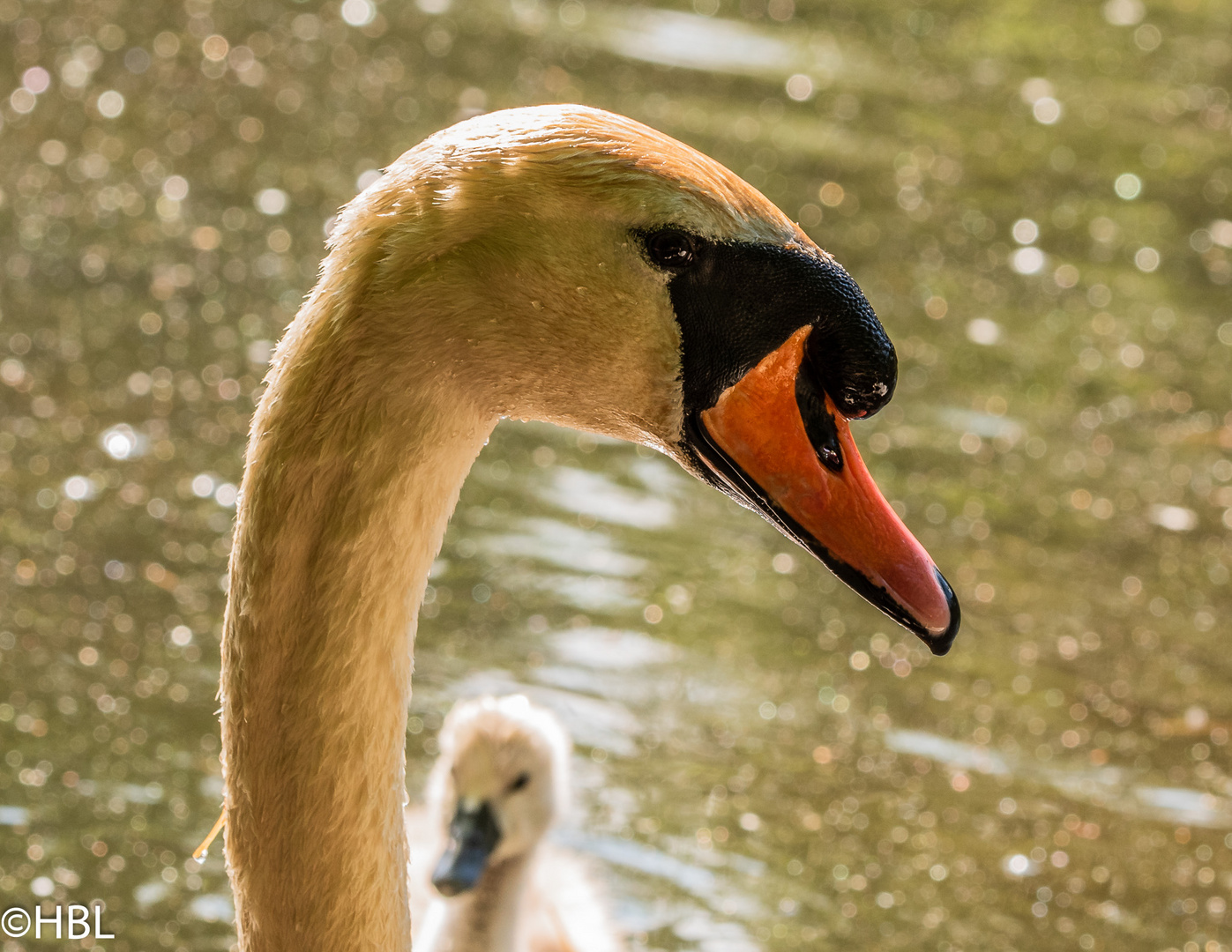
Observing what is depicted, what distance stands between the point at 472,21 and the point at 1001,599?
5.61 m

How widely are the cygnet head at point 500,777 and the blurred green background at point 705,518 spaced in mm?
319

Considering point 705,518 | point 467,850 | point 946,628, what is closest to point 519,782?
point 467,850

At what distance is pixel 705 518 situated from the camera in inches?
254

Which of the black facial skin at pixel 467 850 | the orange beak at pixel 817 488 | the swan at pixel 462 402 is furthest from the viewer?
the black facial skin at pixel 467 850

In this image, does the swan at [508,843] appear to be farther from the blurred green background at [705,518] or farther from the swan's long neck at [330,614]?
the swan's long neck at [330,614]

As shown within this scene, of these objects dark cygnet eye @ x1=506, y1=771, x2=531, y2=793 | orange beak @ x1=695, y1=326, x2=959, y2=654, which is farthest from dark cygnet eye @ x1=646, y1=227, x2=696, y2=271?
dark cygnet eye @ x1=506, y1=771, x2=531, y2=793

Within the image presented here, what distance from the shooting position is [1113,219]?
9.10 m

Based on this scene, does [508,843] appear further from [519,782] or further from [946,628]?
[946,628]

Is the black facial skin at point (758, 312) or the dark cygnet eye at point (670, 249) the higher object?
the dark cygnet eye at point (670, 249)

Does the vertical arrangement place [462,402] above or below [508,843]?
above

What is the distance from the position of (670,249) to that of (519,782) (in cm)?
278

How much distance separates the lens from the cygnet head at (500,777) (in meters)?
4.65

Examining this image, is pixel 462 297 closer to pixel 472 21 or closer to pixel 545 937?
pixel 545 937

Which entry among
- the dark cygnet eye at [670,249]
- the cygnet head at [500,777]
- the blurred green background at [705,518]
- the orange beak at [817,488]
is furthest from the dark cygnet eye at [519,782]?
the dark cygnet eye at [670,249]
